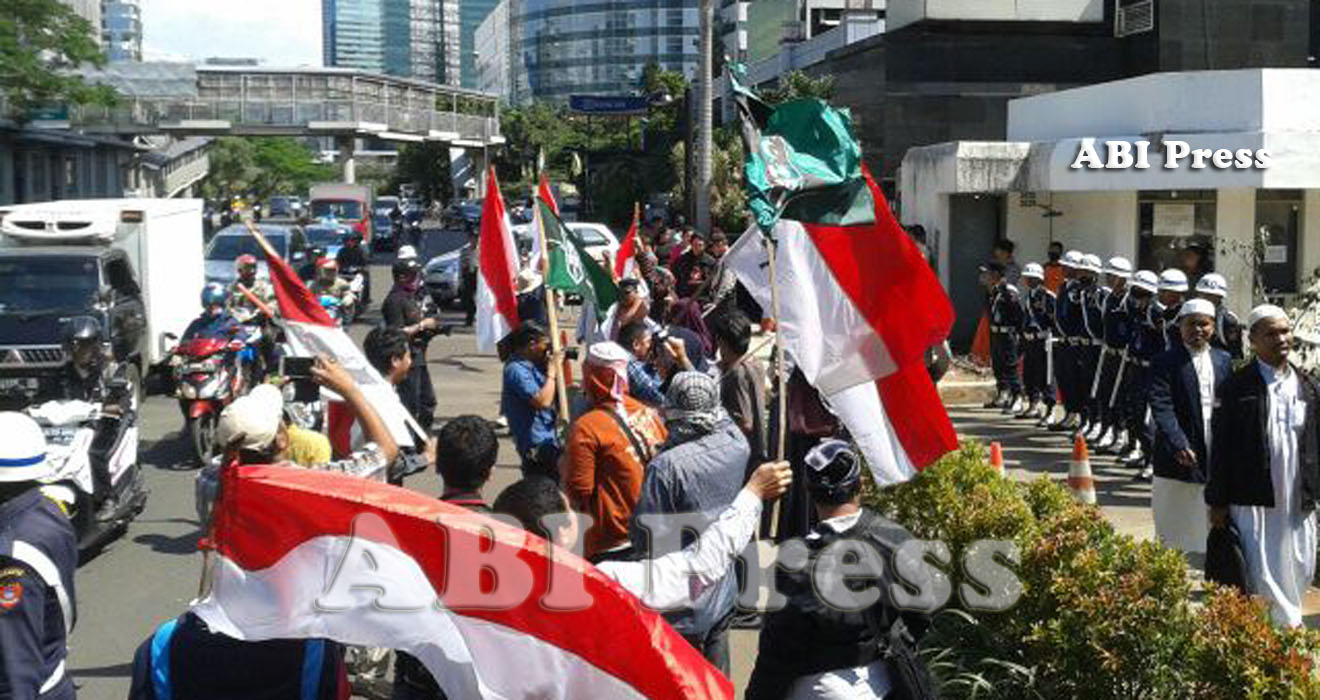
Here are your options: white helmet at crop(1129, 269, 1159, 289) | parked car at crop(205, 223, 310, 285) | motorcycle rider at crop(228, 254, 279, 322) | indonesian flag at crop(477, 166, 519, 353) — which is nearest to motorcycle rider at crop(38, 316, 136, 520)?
motorcycle rider at crop(228, 254, 279, 322)

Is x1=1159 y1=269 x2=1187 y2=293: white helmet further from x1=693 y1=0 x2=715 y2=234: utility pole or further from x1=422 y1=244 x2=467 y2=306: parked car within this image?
x1=422 y1=244 x2=467 y2=306: parked car

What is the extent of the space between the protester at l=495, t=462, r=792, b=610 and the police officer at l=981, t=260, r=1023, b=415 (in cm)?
1144

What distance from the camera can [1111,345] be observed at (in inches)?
573

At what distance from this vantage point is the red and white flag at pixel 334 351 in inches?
293

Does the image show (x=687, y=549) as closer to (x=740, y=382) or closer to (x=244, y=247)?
(x=740, y=382)

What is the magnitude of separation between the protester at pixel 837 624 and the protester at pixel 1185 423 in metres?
4.36

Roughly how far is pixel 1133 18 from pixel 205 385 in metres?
21.5

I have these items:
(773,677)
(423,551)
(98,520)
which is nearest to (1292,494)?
(773,677)

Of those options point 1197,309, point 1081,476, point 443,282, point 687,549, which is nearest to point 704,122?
point 443,282

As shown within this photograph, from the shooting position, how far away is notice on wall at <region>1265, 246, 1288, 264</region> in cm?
2022

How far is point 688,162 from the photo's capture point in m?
34.9

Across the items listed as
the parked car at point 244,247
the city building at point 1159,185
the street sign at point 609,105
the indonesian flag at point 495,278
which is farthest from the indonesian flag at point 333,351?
the street sign at point 609,105

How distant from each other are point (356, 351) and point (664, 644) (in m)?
3.69

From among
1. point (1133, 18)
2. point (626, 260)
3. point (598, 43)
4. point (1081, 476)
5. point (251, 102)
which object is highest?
point (598, 43)
